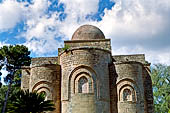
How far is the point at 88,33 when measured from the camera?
66.9ft

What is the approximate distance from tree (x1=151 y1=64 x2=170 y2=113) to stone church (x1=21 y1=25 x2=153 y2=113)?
4.62 m

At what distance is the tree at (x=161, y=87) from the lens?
21281 millimetres

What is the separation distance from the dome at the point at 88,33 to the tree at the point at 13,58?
10085mm

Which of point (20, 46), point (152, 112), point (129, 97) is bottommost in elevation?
point (152, 112)

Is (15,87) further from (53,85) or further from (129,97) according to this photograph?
(129,97)

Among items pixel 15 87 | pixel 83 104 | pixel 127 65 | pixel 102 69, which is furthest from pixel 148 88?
pixel 15 87

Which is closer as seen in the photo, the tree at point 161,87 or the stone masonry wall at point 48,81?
the stone masonry wall at point 48,81

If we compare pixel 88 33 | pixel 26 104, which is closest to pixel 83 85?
pixel 26 104

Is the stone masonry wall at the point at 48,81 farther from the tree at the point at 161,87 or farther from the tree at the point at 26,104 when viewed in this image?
the tree at the point at 161,87

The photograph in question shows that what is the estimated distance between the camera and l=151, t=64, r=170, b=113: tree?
21281 mm

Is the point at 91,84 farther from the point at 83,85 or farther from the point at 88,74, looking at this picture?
the point at 88,74

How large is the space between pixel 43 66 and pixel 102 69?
185 inches

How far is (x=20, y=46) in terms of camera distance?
93.7ft

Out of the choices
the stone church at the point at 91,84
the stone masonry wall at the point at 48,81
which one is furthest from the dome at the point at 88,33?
the stone masonry wall at the point at 48,81
